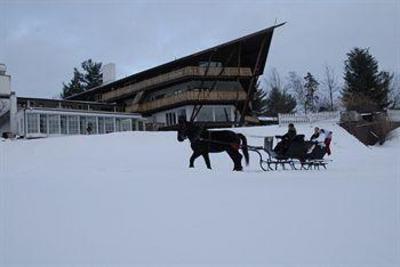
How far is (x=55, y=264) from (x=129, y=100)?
4906 centimetres

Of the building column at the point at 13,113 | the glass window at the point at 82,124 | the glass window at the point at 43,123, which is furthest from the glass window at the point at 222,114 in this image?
the building column at the point at 13,113

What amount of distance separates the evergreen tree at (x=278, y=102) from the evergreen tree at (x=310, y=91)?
7.93ft

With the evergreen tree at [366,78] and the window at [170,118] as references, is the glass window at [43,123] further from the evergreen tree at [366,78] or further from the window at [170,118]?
the evergreen tree at [366,78]

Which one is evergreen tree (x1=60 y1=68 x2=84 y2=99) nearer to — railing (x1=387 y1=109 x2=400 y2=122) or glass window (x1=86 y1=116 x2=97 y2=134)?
glass window (x1=86 y1=116 x2=97 y2=134)

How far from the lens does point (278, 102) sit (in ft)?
213

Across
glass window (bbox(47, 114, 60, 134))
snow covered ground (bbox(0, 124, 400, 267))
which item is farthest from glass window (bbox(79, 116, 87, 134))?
snow covered ground (bbox(0, 124, 400, 267))

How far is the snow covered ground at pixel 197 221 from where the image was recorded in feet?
17.0

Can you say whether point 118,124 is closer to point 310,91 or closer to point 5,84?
point 5,84

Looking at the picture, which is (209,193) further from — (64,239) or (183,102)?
(183,102)

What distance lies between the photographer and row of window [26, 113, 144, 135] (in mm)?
41500

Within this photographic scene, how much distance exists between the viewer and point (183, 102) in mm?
44188

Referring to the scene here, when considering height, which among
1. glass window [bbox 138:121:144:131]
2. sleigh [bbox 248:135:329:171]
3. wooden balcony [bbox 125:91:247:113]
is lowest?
sleigh [bbox 248:135:329:171]

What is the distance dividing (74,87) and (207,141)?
201ft

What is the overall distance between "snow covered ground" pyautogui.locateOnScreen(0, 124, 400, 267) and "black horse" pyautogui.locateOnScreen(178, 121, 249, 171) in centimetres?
462
